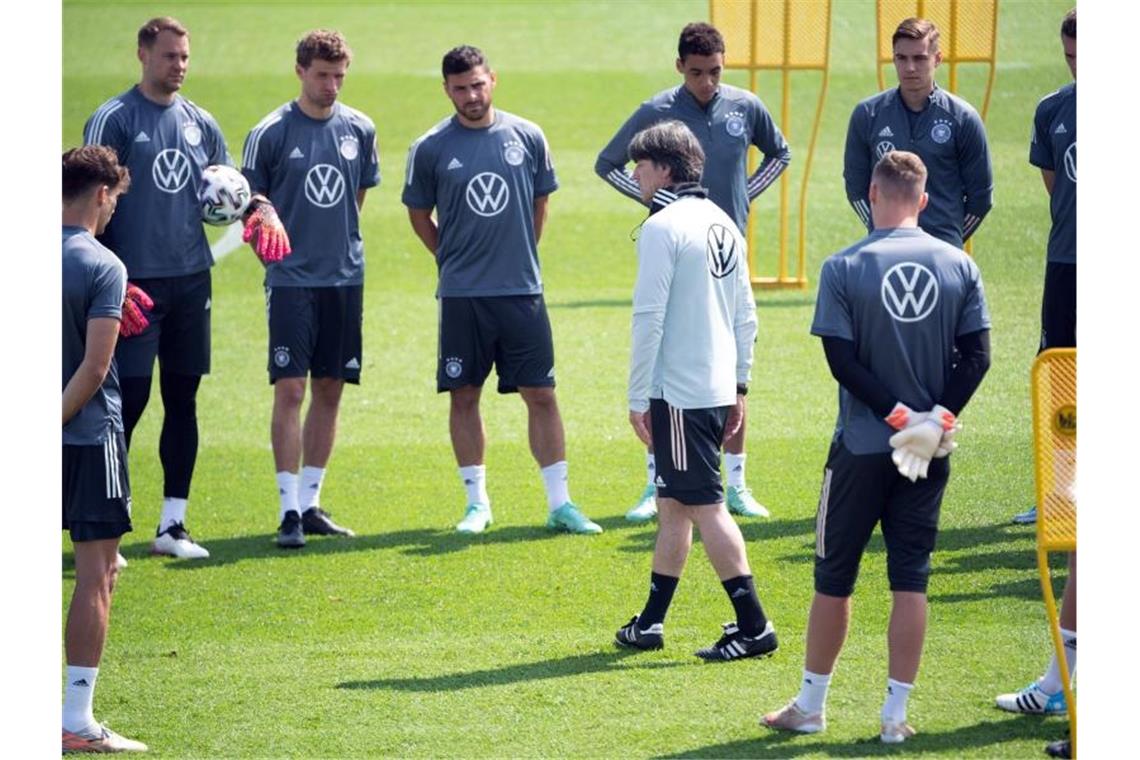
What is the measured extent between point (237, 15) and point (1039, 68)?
12623mm

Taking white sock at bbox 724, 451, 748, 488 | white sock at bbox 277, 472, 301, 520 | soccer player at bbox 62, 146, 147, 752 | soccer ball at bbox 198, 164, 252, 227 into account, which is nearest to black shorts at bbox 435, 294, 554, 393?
white sock at bbox 277, 472, 301, 520

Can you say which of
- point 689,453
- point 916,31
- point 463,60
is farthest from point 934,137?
point 689,453

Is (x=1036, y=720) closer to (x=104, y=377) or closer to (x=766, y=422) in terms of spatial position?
(x=104, y=377)

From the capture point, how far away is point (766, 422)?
9406mm

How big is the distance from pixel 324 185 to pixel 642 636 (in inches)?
115

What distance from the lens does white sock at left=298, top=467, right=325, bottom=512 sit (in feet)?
26.0

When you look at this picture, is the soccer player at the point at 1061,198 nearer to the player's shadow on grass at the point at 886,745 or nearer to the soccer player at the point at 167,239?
the player's shadow on grass at the point at 886,745

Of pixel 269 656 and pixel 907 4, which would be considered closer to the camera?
pixel 269 656

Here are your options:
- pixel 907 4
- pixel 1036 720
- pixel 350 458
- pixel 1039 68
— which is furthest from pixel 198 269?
pixel 1039 68

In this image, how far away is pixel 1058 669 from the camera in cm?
523

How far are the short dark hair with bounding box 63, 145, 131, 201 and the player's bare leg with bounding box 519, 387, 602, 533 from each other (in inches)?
113

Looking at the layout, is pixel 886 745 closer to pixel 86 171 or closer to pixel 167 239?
pixel 86 171

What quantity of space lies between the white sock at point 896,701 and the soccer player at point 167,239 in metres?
3.61

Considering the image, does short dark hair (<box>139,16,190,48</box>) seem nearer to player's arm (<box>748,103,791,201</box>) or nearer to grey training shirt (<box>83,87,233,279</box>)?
grey training shirt (<box>83,87,233,279</box>)
